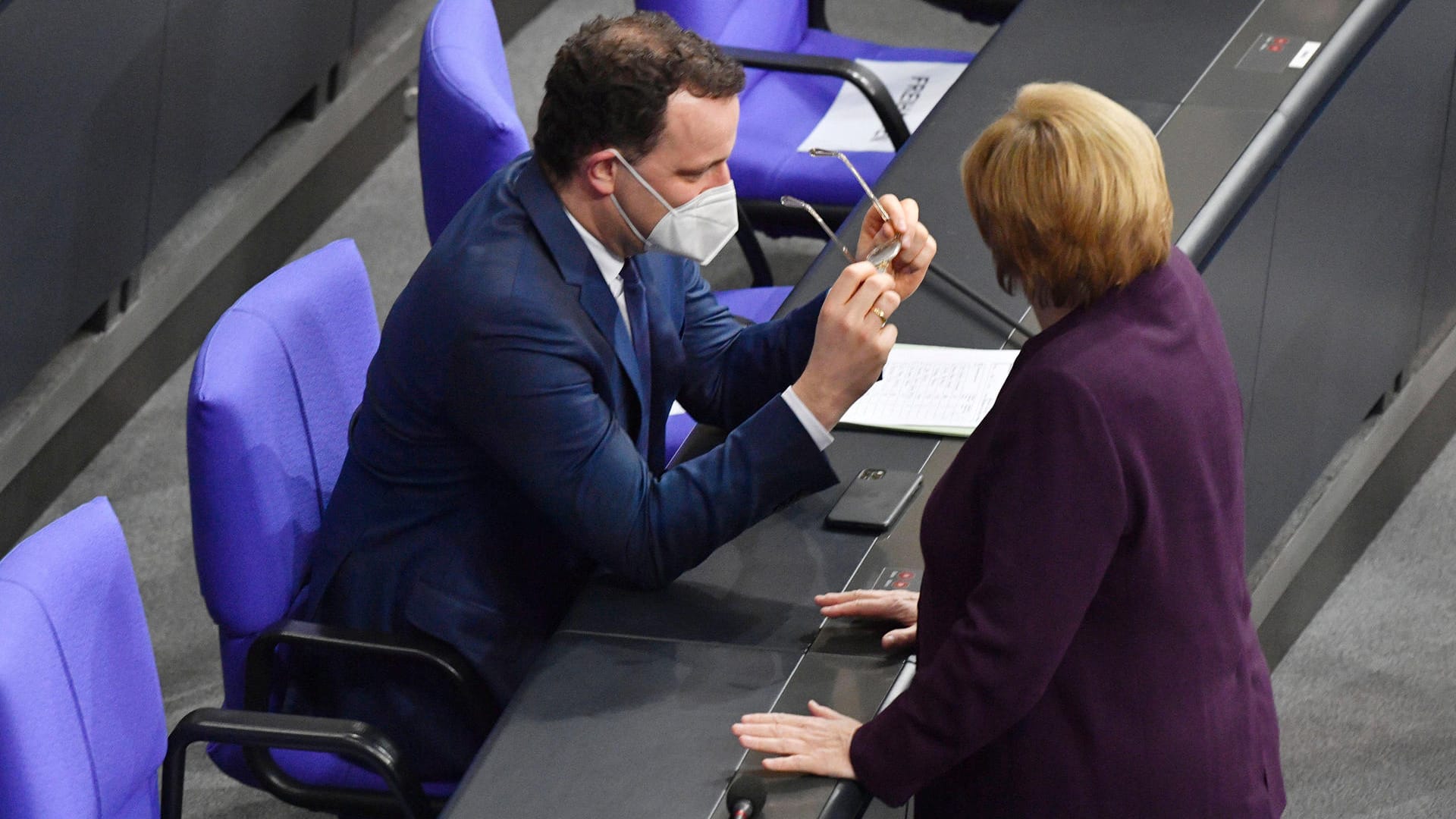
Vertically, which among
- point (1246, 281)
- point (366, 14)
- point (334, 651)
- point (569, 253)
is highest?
point (1246, 281)

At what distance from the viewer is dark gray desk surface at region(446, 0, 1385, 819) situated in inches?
65.9

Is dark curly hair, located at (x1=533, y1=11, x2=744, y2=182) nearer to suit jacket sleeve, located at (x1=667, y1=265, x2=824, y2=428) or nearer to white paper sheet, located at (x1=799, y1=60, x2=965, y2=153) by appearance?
suit jacket sleeve, located at (x1=667, y1=265, x2=824, y2=428)

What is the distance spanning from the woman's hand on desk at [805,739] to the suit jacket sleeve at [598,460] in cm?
23

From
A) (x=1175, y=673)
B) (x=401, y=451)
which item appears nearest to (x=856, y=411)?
(x=401, y=451)

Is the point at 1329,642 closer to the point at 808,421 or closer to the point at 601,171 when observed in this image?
the point at 808,421

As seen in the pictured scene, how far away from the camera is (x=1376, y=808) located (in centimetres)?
264

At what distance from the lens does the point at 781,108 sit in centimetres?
346

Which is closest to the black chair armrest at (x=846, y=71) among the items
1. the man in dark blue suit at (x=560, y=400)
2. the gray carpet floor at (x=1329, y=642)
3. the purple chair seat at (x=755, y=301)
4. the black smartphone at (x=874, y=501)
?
the purple chair seat at (x=755, y=301)

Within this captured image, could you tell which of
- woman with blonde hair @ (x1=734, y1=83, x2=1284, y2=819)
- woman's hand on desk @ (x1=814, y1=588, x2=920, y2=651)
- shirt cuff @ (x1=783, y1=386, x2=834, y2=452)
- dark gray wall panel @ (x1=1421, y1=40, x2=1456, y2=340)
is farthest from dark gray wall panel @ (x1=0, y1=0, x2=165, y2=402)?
dark gray wall panel @ (x1=1421, y1=40, x2=1456, y2=340)

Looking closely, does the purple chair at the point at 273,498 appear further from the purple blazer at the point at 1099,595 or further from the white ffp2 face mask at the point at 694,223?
the purple blazer at the point at 1099,595

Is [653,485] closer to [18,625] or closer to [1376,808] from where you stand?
[18,625]

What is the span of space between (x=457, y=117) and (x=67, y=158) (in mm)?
1014

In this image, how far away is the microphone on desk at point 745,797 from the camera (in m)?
1.61

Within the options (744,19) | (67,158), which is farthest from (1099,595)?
(67,158)
